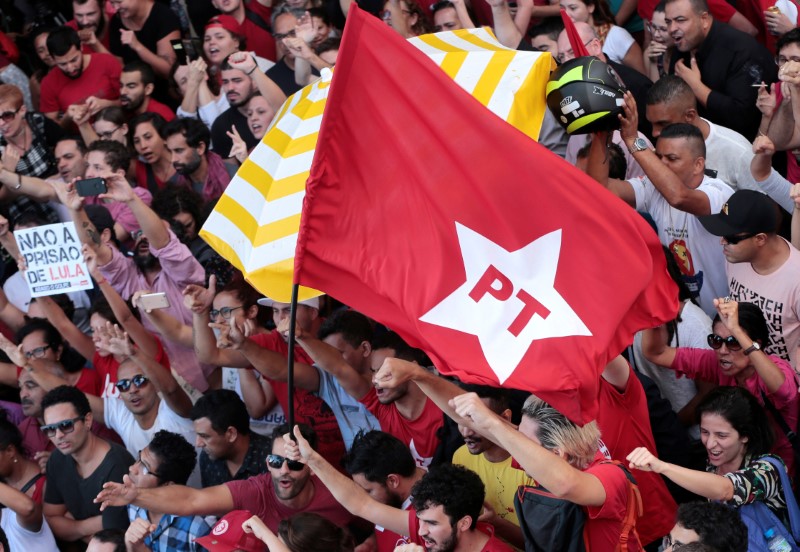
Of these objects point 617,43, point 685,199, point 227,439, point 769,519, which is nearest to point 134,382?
point 227,439

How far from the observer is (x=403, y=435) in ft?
20.2

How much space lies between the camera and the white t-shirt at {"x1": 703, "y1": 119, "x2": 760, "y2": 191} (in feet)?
22.3

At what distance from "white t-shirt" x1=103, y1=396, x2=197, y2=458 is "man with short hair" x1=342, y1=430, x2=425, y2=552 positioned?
1613 millimetres

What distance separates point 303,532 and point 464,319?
1243 mm

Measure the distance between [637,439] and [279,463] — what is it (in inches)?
66.2

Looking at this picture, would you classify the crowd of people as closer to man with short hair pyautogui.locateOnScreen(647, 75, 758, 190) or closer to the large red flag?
man with short hair pyautogui.locateOnScreen(647, 75, 758, 190)

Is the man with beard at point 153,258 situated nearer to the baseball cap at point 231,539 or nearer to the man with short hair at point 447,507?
the baseball cap at point 231,539

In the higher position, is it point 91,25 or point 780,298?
point 780,298

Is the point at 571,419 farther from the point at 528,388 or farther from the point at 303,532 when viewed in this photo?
the point at 303,532

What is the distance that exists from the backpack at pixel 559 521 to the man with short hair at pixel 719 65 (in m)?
3.45

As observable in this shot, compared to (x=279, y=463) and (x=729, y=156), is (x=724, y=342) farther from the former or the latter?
(x=279, y=463)

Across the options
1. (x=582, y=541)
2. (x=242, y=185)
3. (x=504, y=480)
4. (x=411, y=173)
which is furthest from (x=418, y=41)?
(x=582, y=541)

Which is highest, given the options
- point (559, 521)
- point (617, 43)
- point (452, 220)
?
point (452, 220)

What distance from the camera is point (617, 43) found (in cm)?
839
